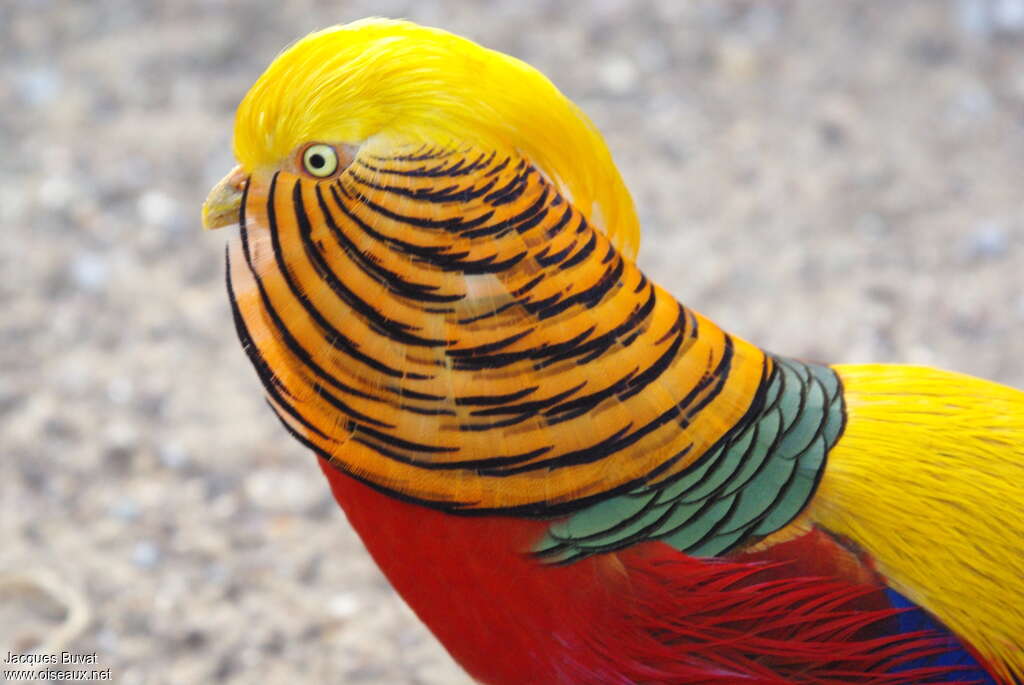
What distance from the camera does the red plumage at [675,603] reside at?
1907 mm

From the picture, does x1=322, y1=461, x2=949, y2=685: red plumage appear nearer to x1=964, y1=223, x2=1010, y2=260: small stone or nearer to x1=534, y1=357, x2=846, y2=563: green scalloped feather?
x1=534, y1=357, x2=846, y2=563: green scalloped feather

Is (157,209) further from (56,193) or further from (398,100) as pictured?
(398,100)

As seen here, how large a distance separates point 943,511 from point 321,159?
123 centimetres

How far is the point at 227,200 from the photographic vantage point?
6.13 ft

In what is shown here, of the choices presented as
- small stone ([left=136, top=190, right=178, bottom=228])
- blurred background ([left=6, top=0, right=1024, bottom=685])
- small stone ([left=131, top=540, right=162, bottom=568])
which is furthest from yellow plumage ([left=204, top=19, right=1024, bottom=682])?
small stone ([left=136, top=190, right=178, bottom=228])

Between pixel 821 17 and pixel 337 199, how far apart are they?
451cm

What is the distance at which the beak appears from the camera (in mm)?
1850

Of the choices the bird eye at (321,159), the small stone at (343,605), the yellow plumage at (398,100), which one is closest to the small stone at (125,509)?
the small stone at (343,605)

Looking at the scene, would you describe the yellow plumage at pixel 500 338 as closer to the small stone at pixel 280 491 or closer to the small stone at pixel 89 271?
the small stone at pixel 280 491

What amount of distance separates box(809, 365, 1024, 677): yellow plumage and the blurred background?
57.4 inches

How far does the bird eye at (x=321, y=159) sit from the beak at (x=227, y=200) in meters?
0.14

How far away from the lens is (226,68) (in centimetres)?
530

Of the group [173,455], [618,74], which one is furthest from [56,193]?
[618,74]

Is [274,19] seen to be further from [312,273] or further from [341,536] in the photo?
[312,273]
